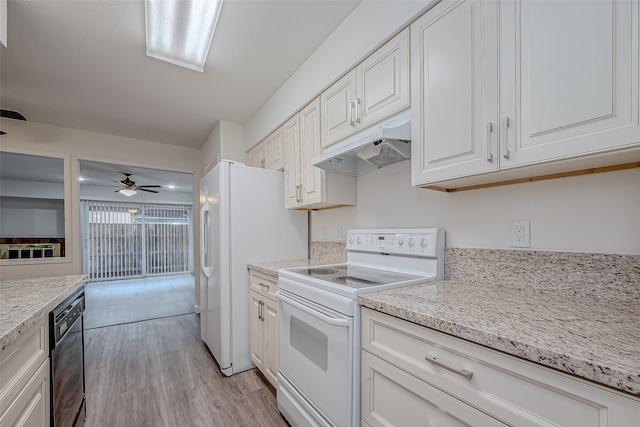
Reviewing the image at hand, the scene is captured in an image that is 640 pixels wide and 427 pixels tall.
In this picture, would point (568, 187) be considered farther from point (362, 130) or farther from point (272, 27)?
point (272, 27)

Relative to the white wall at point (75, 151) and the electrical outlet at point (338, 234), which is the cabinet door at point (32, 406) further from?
the white wall at point (75, 151)

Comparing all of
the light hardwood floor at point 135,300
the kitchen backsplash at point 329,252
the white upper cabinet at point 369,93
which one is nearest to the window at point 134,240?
the light hardwood floor at point 135,300

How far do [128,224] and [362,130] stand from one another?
793 cm

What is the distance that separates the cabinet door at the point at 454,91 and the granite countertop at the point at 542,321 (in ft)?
1.67

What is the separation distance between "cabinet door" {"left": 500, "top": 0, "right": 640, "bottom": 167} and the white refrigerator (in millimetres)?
1863

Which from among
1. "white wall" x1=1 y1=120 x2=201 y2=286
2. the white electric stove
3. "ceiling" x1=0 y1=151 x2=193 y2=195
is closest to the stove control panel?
the white electric stove

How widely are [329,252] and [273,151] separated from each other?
1.15 m

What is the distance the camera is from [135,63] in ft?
7.09

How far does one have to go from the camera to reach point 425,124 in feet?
4.23

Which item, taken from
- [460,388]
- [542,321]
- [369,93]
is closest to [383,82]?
[369,93]

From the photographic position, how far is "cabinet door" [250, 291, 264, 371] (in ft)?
7.00

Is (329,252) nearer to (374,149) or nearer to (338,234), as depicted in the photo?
(338,234)

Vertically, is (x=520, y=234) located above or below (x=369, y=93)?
below

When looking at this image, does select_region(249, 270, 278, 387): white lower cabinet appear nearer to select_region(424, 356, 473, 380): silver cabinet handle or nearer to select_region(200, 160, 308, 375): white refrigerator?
select_region(200, 160, 308, 375): white refrigerator
